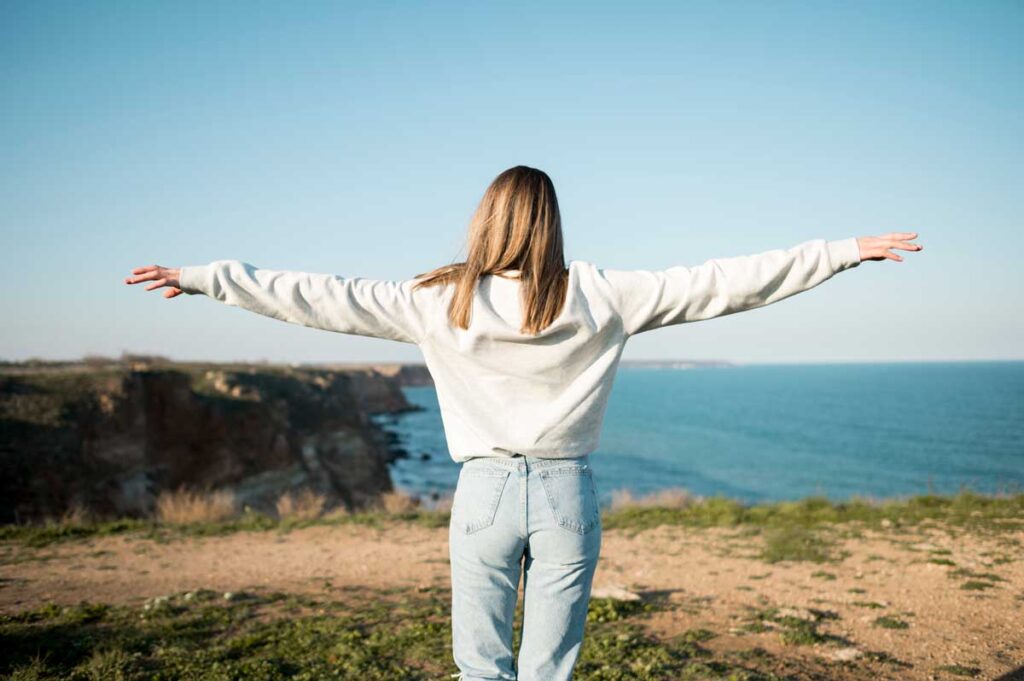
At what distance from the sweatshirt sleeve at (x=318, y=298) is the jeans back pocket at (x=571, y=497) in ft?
2.25

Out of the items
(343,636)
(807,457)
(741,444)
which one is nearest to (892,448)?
(807,457)

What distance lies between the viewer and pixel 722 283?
2436mm

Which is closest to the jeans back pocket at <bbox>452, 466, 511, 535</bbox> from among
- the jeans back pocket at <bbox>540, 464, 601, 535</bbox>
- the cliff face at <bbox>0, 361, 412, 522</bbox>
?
the jeans back pocket at <bbox>540, 464, 601, 535</bbox>

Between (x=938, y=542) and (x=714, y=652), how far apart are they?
630 cm

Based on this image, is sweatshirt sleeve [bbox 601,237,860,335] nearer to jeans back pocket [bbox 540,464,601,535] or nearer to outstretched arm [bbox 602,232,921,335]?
outstretched arm [bbox 602,232,921,335]

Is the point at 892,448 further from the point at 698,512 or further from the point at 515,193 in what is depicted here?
the point at 515,193

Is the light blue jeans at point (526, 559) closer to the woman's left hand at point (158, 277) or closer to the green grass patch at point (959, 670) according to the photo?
the woman's left hand at point (158, 277)

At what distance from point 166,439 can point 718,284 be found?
29.5m

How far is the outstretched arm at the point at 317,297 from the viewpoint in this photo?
2422 mm

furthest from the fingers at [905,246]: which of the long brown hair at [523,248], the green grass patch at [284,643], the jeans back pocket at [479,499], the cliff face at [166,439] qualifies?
the cliff face at [166,439]

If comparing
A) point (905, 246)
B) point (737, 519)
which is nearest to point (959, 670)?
point (905, 246)

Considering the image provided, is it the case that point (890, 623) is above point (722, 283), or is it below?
below

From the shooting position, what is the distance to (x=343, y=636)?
5707 millimetres

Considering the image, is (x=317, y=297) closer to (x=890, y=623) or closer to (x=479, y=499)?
(x=479, y=499)
